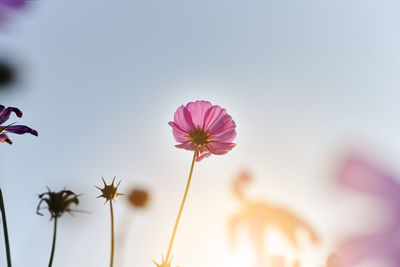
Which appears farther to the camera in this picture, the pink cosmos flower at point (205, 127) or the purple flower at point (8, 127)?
the pink cosmos flower at point (205, 127)

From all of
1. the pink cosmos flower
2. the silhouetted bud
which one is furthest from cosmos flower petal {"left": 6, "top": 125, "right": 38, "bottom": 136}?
the silhouetted bud

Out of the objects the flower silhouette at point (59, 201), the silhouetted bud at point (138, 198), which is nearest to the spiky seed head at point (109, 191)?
the flower silhouette at point (59, 201)

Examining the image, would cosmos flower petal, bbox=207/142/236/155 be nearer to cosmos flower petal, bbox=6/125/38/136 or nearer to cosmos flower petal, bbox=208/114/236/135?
A: cosmos flower petal, bbox=208/114/236/135

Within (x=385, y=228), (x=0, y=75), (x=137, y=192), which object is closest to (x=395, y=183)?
(x=385, y=228)

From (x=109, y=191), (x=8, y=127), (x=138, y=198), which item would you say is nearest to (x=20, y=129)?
(x=8, y=127)

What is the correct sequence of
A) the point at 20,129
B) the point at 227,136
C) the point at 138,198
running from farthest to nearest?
the point at 138,198 < the point at 227,136 < the point at 20,129

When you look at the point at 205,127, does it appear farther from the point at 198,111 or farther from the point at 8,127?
the point at 8,127

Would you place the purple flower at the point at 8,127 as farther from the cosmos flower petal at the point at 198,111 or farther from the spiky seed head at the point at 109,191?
the cosmos flower petal at the point at 198,111
